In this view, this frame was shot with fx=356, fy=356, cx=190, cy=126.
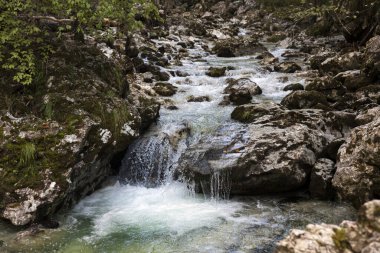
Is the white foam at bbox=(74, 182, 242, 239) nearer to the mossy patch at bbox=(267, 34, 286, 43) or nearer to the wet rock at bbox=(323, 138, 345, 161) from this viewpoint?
the wet rock at bbox=(323, 138, 345, 161)

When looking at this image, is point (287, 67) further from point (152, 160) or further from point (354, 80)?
point (152, 160)

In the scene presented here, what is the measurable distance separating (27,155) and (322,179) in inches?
306

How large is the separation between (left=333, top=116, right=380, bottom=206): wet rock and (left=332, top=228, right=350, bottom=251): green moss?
4244 millimetres

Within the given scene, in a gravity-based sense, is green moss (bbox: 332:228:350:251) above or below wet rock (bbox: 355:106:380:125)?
below

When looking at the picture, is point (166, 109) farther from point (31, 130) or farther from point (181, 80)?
point (31, 130)

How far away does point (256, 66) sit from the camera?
23.3 metres

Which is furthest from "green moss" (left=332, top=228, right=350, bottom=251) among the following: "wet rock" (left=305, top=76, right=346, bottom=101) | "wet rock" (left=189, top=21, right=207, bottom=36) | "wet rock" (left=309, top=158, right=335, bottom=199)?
"wet rock" (left=189, top=21, right=207, bottom=36)

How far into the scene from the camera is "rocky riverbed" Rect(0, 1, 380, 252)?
820cm

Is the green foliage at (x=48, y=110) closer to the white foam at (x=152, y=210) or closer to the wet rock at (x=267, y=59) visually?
the white foam at (x=152, y=210)

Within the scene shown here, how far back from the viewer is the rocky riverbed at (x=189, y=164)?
8.20 m

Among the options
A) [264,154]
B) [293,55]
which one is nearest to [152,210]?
[264,154]

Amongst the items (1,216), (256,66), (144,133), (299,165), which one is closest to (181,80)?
(256,66)

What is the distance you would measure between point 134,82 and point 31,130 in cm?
878

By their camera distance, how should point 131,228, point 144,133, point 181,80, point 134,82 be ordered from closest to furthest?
point 131,228
point 144,133
point 134,82
point 181,80
